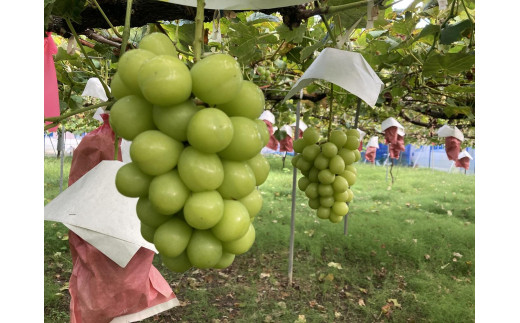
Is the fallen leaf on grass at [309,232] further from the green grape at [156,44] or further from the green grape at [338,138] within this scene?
the green grape at [156,44]

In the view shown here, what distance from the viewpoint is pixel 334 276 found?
158 inches

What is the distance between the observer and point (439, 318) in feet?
10.4

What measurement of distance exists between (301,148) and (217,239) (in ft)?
3.97

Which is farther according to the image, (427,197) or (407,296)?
(427,197)

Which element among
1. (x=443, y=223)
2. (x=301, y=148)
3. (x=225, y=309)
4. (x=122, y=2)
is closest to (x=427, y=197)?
(x=443, y=223)

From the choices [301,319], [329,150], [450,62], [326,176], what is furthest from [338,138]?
[301,319]

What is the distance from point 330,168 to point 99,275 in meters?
1.08

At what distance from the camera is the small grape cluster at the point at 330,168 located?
5.36ft

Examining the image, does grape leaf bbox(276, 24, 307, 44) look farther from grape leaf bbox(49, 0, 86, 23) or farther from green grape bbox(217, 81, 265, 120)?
green grape bbox(217, 81, 265, 120)

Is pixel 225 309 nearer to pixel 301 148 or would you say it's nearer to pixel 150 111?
pixel 301 148

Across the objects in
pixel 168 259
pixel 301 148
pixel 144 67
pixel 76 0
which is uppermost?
pixel 76 0

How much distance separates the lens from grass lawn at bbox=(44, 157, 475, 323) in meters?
3.28

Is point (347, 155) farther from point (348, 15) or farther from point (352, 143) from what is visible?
point (348, 15)

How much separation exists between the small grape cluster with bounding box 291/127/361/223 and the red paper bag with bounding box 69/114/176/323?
0.82 metres
